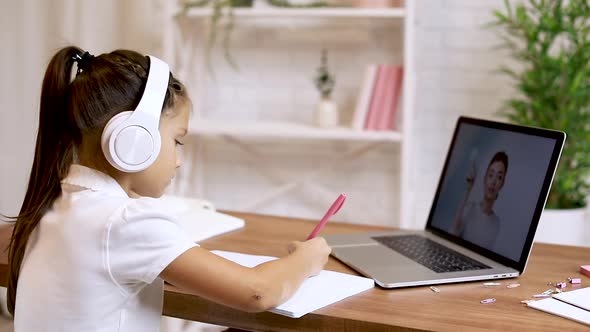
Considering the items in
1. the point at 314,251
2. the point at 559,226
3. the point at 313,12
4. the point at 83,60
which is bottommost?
the point at 559,226

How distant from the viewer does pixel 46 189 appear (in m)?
1.20

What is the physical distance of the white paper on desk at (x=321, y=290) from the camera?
1.12m

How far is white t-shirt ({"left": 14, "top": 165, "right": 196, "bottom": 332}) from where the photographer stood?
1.09m

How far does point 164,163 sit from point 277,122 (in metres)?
1.87

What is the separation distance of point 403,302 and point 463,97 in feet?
6.13

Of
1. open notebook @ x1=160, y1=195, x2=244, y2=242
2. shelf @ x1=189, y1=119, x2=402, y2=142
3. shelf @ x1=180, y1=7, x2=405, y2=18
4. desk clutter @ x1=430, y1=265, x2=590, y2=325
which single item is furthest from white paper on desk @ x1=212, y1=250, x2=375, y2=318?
shelf @ x1=180, y1=7, x2=405, y2=18

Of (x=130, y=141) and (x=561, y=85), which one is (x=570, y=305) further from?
(x=561, y=85)

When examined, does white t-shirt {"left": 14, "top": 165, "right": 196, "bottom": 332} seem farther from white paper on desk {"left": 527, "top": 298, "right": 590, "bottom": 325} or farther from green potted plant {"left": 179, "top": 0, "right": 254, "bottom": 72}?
green potted plant {"left": 179, "top": 0, "right": 254, "bottom": 72}

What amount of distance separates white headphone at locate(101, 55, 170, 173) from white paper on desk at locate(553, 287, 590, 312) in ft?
2.14

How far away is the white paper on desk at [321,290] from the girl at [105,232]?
0.08 feet

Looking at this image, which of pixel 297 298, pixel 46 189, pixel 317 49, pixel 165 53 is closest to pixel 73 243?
pixel 46 189

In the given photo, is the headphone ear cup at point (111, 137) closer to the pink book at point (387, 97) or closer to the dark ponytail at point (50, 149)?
the dark ponytail at point (50, 149)

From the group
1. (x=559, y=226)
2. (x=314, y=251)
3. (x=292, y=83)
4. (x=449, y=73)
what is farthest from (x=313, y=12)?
(x=314, y=251)

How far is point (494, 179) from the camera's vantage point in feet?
4.79
